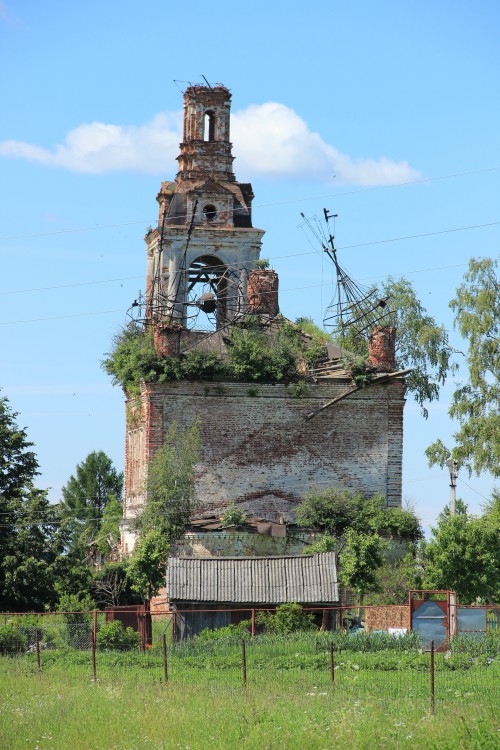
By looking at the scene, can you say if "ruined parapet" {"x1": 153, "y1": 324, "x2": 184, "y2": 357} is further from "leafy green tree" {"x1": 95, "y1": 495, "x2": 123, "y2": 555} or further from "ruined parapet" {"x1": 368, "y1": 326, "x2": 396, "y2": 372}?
"leafy green tree" {"x1": 95, "y1": 495, "x2": 123, "y2": 555}

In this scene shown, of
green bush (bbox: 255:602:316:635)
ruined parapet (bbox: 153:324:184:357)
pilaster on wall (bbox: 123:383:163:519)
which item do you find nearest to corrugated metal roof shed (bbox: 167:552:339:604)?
green bush (bbox: 255:602:316:635)

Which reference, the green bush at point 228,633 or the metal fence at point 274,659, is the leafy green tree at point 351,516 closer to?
the metal fence at point 274,659

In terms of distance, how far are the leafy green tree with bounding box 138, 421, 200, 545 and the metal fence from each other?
5483mm

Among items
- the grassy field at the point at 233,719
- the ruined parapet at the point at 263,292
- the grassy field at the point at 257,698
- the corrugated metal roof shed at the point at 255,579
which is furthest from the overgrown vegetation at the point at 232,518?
the grassy field at the point at 233,719

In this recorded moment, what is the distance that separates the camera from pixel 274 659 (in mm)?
25469

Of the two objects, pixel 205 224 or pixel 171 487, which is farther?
pixel 205 224

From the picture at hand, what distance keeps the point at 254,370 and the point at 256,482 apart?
3.13 m

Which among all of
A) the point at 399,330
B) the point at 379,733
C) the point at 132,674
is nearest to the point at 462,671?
the point at 132,674

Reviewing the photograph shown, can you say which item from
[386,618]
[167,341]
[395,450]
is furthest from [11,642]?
[395,450]

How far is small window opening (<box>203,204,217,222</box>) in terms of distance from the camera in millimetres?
42234

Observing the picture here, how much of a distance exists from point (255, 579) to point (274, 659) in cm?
699

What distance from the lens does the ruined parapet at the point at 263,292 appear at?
4012 cm

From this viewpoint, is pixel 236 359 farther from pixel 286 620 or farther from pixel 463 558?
pixel 286 620

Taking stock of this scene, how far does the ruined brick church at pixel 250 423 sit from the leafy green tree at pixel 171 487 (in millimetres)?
449
